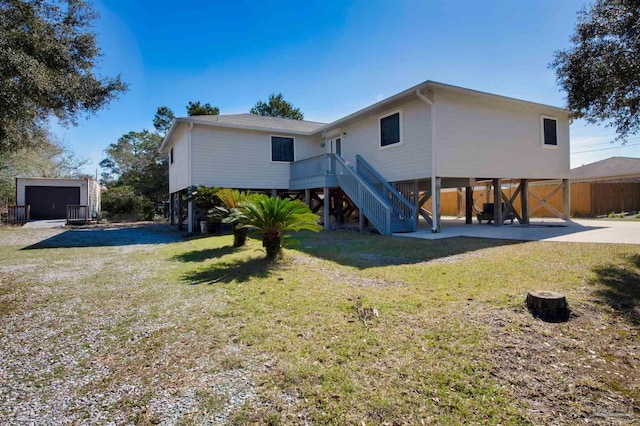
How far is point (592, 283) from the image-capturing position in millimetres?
4539

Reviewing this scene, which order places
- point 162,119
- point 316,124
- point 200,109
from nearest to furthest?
1. point 316,124
2. point 200,109
3. point 162,119

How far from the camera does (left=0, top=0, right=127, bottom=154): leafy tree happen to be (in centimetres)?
513

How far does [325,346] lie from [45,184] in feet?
89.7

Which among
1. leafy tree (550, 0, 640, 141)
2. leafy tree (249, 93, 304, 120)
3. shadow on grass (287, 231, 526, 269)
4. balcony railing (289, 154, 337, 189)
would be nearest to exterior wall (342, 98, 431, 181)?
balcony railing (289, 154, 337, 189)

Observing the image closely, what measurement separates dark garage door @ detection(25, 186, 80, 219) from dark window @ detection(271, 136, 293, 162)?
672 inches

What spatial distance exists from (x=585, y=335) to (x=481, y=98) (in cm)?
1040

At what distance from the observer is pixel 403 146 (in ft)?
38.8

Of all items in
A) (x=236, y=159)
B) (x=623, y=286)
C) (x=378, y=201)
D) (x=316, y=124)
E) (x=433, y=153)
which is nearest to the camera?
(x=623, y=286)

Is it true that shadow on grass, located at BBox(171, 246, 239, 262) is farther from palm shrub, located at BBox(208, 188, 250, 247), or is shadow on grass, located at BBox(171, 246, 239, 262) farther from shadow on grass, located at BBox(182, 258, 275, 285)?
shadow on grass, located at BBox(182, 258, 275, 285)

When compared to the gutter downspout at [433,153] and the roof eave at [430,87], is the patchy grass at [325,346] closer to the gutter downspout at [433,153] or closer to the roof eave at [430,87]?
the gutter downspout at [433,153]

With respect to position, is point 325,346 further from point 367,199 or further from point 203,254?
point 367,199

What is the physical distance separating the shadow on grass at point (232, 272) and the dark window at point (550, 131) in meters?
13.3

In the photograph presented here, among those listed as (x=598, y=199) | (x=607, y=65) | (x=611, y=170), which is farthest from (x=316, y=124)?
(x=611, y=170)

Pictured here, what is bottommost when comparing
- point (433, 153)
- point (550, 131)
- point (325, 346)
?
point (325, 346)
